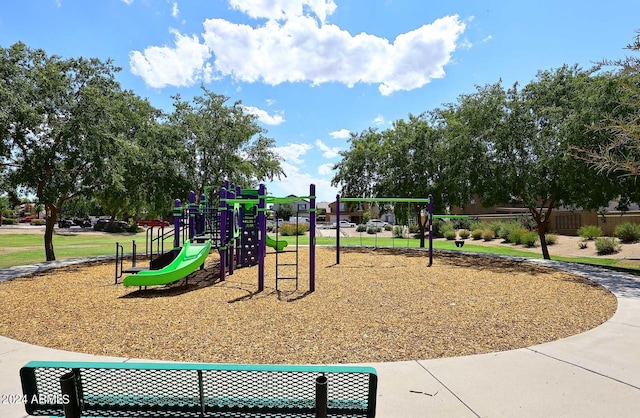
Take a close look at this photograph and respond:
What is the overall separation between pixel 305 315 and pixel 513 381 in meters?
3.87

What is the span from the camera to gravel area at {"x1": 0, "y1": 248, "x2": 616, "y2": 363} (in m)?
5.42

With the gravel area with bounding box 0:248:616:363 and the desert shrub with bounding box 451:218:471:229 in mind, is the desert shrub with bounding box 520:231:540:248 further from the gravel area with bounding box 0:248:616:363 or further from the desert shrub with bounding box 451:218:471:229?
the gravel area with bounding box 0:248:616:363

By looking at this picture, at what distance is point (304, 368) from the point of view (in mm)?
2730

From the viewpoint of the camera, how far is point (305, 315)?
7230 millimetres

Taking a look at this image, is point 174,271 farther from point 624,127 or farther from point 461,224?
point 461,224

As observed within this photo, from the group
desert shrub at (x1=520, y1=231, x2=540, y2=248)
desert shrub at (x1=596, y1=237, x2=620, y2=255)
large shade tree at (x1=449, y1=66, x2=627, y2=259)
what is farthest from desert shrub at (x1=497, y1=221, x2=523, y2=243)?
large shade tree at (x1=449, y1=66, x2=627, y2=259)

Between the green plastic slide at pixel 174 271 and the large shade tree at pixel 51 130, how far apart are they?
20.0ft

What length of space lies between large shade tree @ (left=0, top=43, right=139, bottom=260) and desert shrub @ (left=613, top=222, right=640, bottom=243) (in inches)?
1171

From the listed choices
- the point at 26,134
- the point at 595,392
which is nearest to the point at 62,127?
the point at 26,134

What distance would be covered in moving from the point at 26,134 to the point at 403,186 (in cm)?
1754

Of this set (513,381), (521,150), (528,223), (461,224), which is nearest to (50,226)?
(513,381)

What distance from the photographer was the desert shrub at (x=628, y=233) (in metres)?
24.3

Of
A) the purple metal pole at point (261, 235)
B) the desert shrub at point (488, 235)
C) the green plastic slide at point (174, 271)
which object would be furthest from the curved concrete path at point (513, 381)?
the desert shrub at point (488, 235)

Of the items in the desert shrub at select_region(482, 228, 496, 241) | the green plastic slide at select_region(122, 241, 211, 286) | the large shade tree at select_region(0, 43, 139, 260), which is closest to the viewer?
the green plastic slide at select_region(122, 241, 211, 286)
